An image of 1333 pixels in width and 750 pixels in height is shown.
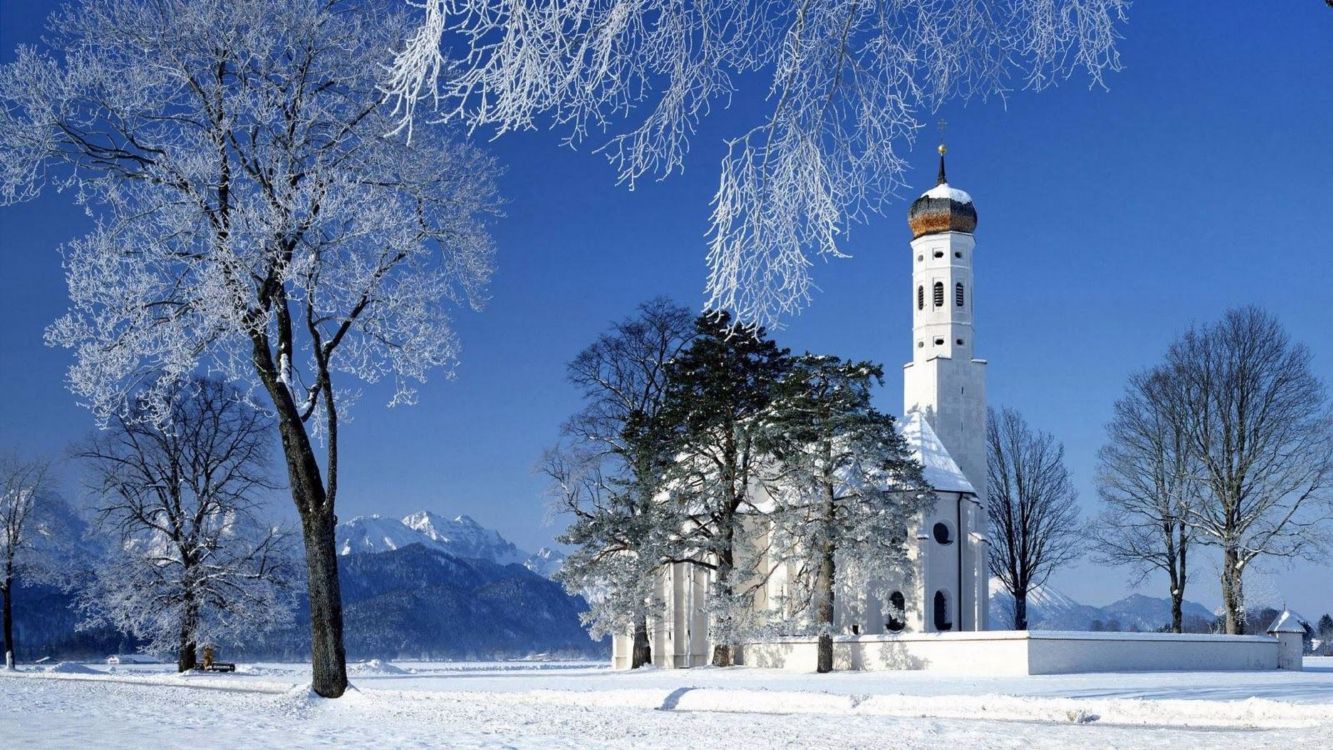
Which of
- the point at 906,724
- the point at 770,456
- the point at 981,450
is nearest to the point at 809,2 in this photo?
the point at 906,724

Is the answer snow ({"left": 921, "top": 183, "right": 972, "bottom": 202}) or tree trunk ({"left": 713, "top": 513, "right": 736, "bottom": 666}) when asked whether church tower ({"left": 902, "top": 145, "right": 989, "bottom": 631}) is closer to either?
snow ({"left": 921, "top": 183, "right": 972, "bottom": 202})

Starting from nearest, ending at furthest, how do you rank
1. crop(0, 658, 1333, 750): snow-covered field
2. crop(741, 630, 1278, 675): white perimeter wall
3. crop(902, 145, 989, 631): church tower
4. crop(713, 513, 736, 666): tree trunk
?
crop(0, 658, 1333, 750): snow-covered field < crop(741, 630, 1278, 675): white perimeter wall < crop(713, 513, 736, 666): tree trunk < crop(902, 145, 989, 631): church tower

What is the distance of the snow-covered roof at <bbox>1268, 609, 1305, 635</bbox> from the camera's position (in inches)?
1378

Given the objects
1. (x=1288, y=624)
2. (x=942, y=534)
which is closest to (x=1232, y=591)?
(x=1288, y=624)

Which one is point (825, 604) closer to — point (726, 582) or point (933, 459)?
point (726, 582)

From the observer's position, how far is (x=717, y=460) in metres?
35.0

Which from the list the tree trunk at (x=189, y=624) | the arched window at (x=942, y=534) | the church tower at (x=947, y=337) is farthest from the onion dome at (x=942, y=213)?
the tree trunk at (x=189, y=624)

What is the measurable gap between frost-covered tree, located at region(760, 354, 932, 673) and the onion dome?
18517 mm

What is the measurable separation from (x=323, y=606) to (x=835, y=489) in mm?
19816

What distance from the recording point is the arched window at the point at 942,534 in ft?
133

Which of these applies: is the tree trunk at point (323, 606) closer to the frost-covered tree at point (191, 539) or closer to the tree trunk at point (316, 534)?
the tree trunk at point (316, 534)

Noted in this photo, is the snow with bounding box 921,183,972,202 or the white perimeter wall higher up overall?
the snow with bounding box 921,183,972,202

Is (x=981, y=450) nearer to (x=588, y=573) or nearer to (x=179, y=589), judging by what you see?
(x=588, y=573)

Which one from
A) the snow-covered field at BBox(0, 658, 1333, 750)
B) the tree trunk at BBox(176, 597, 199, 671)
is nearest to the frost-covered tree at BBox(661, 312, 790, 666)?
the snow-covered field at BBox(0, 658, 1333, 750)
